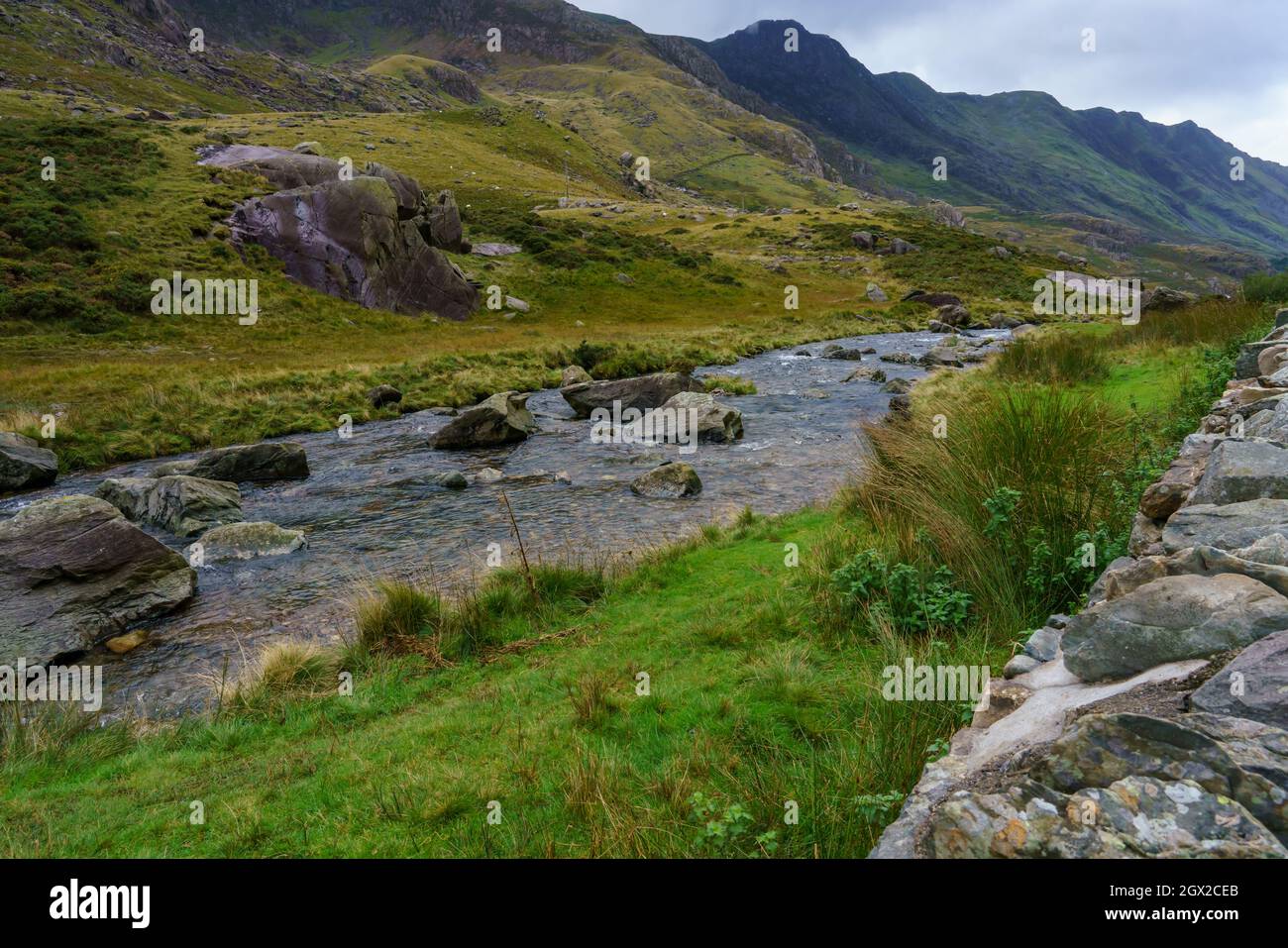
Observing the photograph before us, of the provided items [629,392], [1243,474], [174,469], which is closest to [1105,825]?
[1243,474]

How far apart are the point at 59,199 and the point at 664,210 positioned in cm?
8806

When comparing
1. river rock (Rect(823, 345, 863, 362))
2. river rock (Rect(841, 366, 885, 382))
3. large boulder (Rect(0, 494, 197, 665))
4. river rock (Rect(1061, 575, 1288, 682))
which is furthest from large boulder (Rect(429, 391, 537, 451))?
river rock (Rect(823, 345, 863, 362))

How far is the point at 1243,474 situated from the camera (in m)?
4.12

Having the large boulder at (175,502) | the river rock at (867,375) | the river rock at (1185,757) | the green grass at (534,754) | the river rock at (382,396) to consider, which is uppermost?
the river rock at (867,375)

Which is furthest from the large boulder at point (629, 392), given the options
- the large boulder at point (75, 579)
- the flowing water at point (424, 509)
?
the large boulder at point (75, 579)

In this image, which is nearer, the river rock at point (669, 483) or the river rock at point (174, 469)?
the river rock at point (669, 483)

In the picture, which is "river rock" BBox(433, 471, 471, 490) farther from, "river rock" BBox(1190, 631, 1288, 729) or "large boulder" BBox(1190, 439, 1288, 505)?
"river rock" BBox(1190, 631, 1288, 729)

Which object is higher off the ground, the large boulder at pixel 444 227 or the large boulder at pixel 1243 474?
the large boulder at pixel 444 227

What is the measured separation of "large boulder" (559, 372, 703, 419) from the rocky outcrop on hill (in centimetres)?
2551

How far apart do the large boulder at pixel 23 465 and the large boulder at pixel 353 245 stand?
1149 inches

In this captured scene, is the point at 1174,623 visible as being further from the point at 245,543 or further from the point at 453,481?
the point at 453,481

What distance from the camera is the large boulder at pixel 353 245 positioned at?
147 ft

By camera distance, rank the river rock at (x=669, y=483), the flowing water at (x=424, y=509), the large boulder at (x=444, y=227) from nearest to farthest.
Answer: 1. the flowing water at (x=424, y=509)
2. the river rock at (x=669, y=483)
3. the large boulder at (x=444, y=227)

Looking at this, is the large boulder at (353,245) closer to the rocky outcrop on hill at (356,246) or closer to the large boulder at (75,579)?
the rocky outcrop on hill at (356,246)
